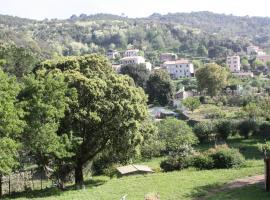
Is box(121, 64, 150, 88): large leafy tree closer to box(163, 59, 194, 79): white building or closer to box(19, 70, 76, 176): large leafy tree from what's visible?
box(163, 59, 194, 79): white building

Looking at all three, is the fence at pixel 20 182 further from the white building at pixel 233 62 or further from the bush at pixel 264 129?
the white building at pixel 233 62

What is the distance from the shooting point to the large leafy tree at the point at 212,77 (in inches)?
3725

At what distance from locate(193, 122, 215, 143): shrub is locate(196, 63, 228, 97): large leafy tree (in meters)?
37.7

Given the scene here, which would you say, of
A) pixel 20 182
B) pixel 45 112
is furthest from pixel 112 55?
pixel 45 112

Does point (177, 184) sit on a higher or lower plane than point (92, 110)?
lower

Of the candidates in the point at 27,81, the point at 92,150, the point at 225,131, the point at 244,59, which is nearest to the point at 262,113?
the point at 225,131

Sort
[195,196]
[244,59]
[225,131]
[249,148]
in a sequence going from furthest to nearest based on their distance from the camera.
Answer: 1. [244,59]
2. [225,131]
3. [249,148]
4. [195,196]

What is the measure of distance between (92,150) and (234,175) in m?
8.96

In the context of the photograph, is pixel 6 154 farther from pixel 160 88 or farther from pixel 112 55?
pixel 112 55

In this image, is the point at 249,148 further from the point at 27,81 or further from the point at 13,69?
the point at 13,69

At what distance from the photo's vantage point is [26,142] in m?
26.4

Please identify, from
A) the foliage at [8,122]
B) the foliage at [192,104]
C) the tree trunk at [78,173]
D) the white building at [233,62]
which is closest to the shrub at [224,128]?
the foliage at [192,104]

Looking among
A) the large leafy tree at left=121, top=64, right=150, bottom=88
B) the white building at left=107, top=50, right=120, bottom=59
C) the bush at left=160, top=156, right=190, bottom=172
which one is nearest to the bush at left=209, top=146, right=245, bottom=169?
the bush at left=160, top=156, right=190, bottom=172

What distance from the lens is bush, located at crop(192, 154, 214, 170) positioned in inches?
1177
